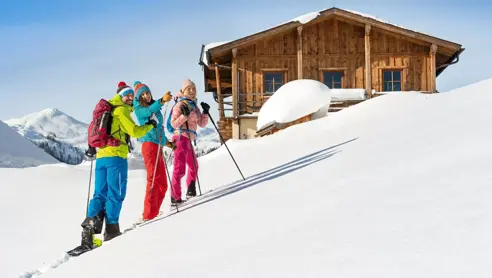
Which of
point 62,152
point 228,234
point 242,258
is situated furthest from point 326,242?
point 62,152

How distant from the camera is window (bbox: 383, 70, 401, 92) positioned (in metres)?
21.2

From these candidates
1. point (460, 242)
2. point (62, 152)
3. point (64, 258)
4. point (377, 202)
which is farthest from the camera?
point (62, 152)

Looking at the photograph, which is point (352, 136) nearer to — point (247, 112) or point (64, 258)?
point (64, 258)

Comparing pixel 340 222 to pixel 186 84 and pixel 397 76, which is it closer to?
pixel 186 84

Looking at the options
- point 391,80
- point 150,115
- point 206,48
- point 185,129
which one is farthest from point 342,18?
point 150,115

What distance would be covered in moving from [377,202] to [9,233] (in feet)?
20.8

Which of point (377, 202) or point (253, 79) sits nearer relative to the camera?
point (377, 202)

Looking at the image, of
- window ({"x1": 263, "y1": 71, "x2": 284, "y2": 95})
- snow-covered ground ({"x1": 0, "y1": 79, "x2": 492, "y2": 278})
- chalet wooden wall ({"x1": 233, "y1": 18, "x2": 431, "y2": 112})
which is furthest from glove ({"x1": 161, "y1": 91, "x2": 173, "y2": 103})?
window ({"x1": 263, "y1": 71, "x2": 284, "y2": 95})

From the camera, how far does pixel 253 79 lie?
21047mm

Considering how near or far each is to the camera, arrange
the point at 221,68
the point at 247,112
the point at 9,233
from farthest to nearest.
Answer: the point at 221,68 → the point at 247,112 → the point at 9,233

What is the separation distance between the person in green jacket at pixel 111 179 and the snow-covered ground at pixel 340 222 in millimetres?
376

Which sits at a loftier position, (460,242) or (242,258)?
(460,242)

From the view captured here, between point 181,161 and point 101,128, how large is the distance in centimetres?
166

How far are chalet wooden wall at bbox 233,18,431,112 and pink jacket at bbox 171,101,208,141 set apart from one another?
13.4 meters
